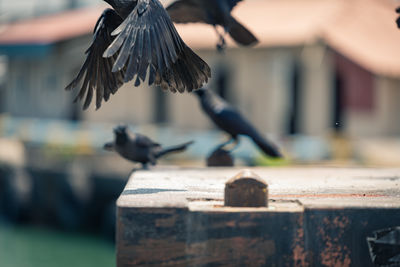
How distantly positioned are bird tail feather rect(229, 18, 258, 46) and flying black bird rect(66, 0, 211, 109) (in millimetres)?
1634

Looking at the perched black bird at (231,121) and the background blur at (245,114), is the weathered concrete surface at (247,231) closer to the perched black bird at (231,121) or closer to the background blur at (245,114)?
the perched black bird at (231,121)

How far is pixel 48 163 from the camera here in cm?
1541

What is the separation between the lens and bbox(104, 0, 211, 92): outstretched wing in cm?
386

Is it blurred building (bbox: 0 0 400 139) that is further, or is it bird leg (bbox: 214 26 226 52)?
blurred building (bbox: 0 0 400 139)

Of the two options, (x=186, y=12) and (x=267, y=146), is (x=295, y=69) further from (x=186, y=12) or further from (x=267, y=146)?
(x=186, y=12)

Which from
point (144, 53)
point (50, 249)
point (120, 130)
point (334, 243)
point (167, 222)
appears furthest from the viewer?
point (50, 249)

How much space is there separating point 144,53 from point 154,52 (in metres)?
0.08

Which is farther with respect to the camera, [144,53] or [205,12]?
[205,12]

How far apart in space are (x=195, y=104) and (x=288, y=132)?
257cm

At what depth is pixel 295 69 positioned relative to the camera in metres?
15.9

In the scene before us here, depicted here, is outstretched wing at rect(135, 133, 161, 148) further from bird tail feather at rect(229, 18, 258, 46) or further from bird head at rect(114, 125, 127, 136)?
bird tail feather at rect(229, 18, 258, 46)

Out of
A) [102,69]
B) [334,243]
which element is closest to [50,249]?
[102,69]

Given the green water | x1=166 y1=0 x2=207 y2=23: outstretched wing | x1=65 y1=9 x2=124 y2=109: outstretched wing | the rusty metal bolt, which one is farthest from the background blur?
the rusty metal bolt

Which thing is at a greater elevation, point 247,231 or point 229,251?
point 247,231
